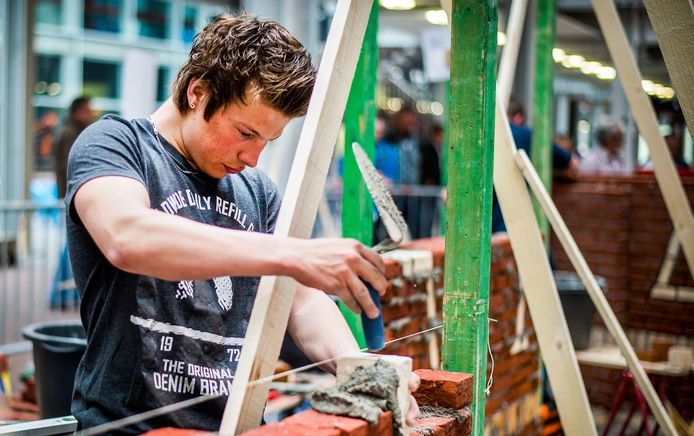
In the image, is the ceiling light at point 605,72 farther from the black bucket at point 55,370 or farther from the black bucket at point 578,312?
the black bucket at point 55,370

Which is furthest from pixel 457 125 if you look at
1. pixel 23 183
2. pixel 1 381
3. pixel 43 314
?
pixel 23 183

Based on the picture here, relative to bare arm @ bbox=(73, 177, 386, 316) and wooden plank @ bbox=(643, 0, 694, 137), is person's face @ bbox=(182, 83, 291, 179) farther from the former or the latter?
wooden plank @ bbox=(643, 0, 694, 137)

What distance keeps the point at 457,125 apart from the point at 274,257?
97 centimetres

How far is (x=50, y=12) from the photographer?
14180 millimetres

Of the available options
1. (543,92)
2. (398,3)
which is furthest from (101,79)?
(543,92)

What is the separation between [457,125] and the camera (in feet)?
7.61

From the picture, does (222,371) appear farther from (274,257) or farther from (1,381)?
(1,381)

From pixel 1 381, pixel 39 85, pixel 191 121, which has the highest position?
pixel 39 85

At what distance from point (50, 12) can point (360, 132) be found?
1181 centimetres

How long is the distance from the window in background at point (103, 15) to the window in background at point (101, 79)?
65cm

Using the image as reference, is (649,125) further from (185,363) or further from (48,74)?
(48,74)

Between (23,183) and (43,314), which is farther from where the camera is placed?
(23,183)

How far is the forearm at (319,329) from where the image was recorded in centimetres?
210

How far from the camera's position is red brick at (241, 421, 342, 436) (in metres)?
1.59
